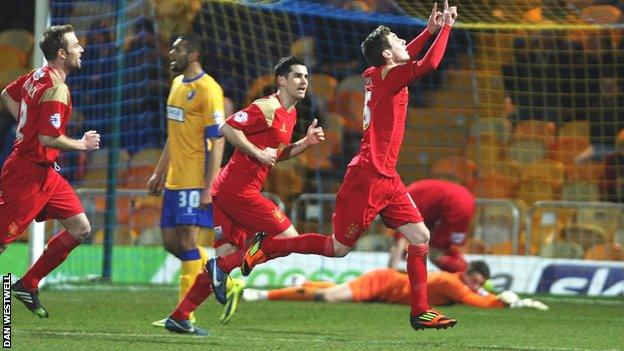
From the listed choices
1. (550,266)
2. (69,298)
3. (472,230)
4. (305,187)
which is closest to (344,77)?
(305,187)

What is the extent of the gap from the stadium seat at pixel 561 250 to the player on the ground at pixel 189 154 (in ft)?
17.8

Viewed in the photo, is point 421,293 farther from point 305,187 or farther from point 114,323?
point 305,187

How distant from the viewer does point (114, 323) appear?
30.1ft

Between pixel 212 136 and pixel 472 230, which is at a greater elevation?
pixel 212 136

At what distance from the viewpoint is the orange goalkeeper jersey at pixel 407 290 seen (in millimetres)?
11281

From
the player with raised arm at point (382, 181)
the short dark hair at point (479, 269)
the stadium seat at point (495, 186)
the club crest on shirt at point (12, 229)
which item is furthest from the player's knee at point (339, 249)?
the stadium seat at point (495, 186)

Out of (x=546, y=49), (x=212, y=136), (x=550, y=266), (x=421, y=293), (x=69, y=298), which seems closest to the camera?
(x=421, y=293)

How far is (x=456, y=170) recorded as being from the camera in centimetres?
1509

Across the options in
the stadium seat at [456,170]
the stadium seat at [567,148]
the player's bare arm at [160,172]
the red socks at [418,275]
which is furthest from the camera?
the stadium seat at [456,170]

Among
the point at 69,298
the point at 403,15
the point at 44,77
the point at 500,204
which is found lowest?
the point at 69,298

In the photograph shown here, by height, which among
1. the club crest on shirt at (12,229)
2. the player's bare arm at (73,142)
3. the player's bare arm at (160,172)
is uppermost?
the player's bare arm at (73,142)

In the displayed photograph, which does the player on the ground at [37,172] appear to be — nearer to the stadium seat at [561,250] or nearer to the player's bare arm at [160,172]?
the player's bare arm at [160,172]

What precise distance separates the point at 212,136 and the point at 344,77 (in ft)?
21.9

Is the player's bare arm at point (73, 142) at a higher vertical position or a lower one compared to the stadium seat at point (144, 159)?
higher
